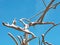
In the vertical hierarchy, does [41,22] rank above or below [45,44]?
above

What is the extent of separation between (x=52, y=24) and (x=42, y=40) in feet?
0.71

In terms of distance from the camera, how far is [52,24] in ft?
4.83

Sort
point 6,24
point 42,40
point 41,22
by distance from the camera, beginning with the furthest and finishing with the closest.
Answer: point 42,40, point 41,22, point 6,24

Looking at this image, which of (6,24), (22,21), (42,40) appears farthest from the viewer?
(22,21)

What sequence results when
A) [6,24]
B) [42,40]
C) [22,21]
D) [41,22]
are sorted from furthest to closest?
[22,21] < [42,40] < [41,22] < [6,24]

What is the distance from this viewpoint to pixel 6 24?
122cm

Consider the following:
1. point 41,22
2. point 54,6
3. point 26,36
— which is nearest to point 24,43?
point 26,36

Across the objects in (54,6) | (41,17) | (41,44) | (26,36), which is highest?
(54,6)

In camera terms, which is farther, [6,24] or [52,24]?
[52,24]

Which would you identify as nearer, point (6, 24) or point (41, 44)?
point (6, 24)

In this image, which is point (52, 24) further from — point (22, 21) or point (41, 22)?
point (22, 21)

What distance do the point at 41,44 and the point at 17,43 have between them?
279 mm

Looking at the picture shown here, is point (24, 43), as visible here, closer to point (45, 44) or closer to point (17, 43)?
point (17, 43)

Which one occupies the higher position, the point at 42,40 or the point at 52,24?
the point at 52,24
